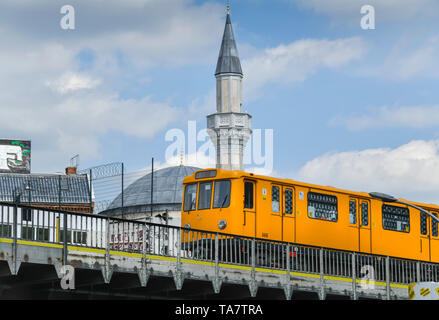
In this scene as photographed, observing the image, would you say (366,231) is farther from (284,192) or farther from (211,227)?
(211,227)

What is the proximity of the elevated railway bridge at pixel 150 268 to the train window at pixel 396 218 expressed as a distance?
4.19 metres

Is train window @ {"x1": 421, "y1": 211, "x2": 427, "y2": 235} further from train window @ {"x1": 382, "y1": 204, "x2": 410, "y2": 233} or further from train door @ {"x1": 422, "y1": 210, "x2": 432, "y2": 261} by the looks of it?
train window @ {"x1": 382, "y1": 204, "x2": 410, "y2": 233}

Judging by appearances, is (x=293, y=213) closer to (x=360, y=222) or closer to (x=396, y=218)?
(x=360, y=222)

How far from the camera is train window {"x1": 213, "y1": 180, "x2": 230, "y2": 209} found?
3494 cm

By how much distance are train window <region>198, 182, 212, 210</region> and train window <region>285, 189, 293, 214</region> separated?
298cm

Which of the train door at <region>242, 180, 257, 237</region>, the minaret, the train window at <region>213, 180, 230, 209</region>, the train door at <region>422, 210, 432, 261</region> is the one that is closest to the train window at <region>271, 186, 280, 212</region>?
the train door at <region>242, 180, 257, 237</region>

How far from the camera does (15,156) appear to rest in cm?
10806

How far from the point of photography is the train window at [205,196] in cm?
3575

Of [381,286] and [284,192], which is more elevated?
[284,192]

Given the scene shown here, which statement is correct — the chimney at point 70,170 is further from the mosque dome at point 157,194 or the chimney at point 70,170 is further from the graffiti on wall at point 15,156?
the mosque dome at point 157,194

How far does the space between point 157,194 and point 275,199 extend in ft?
250

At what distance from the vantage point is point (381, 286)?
3528cm
